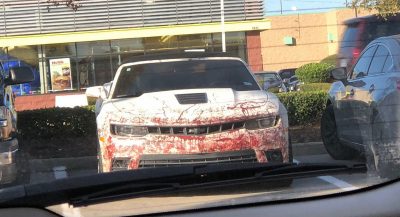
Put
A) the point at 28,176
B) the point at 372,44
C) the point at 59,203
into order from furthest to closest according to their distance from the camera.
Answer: the point at 372,44
the point at 28,176
the point at 59,203

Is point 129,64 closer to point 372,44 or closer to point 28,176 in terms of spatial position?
point 28,176

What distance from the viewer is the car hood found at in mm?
3389

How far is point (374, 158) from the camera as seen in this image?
3320 mm

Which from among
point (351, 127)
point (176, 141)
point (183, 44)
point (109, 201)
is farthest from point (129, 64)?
point (351, 127)

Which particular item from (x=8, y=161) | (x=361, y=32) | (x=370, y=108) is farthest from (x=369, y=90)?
(x=8, y=161)

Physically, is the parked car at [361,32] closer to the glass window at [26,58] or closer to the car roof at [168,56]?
the car roof at [168,56]

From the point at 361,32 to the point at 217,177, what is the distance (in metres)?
Result: 1.22

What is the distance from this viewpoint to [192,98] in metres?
3.54

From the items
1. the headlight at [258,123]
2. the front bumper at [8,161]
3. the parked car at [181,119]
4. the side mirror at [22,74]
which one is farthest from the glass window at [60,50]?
the headlight at [258,123]

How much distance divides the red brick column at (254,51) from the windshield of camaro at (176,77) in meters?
0.13

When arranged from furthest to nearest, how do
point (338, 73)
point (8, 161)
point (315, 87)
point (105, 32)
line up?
point (315, 87)
point (338, 73)
point (105, 32)
point (8, 161)

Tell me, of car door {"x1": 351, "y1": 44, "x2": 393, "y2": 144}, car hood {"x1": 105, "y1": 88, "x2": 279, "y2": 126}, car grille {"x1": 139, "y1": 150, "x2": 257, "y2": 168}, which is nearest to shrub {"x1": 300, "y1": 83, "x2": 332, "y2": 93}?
car door {"x1": 351, "y1": 44, "x2": 393, "y2": 144}

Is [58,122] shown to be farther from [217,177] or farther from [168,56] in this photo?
[217,177]

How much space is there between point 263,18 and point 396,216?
50.9 inches
